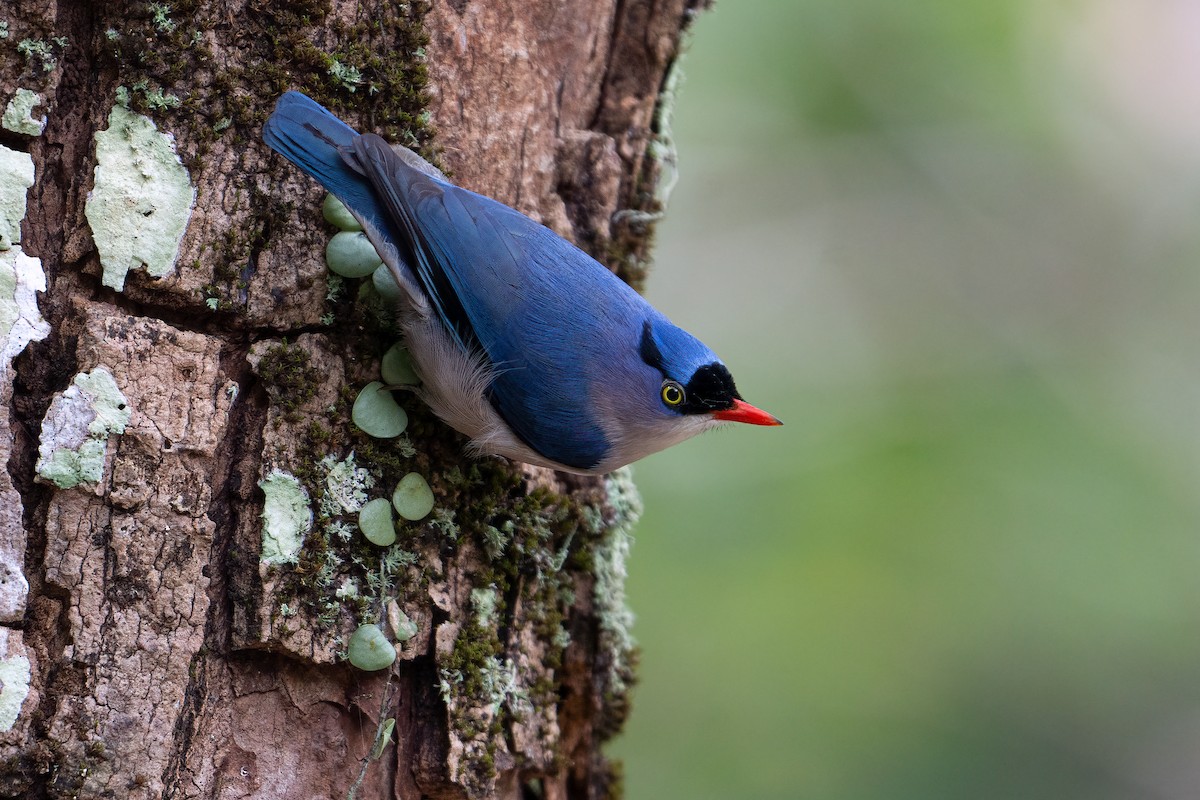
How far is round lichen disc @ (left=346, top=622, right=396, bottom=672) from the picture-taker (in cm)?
249

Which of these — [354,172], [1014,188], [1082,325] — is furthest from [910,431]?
[354,172]

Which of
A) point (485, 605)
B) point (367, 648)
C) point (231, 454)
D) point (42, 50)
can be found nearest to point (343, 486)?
point (231, 454)

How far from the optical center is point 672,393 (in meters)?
3.11

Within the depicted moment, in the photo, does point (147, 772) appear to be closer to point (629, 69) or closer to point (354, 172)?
point (354, 172)

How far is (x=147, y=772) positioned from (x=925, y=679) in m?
4.15

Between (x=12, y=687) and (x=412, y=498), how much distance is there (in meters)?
0.95

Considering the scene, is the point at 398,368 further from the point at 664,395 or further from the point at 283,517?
the point at 664,395

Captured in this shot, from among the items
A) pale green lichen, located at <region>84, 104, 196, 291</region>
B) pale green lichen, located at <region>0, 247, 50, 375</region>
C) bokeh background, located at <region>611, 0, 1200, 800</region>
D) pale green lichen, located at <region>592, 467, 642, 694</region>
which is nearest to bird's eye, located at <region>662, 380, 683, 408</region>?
pale green lichen, located at <region>592, 467, 642, 694</region>

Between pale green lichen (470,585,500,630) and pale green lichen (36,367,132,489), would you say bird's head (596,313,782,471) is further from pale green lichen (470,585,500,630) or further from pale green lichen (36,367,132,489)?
pale green lichen (36,367,132,489)

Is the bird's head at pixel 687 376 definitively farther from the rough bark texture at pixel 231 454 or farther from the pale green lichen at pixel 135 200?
the pale green lichen at pixel 135 200

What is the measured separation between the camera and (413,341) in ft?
8.99

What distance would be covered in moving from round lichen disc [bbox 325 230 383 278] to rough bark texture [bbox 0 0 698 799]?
32 millimetres

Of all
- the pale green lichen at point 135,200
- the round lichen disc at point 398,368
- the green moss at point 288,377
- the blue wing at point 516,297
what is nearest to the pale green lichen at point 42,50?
the pale green lichen at point 135,200

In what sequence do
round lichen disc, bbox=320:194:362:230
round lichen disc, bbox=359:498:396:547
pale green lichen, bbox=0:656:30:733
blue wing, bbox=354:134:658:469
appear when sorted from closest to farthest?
pale green lichen, bbox=0:656:30:733
round lichen disc, bbox=359:498:396:547
round lichen disc, bbox=320:194:362:230
blue wing, bbox=354:134:658:469
